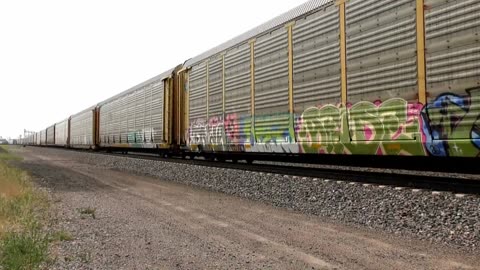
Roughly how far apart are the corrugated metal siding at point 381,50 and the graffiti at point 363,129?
0.23m

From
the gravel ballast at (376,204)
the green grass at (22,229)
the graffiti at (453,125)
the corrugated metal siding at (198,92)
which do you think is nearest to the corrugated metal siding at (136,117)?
the corrugated metal siding at (198,92)

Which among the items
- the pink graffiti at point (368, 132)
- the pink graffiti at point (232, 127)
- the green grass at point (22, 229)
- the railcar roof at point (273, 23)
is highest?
the railcar roof at point (273, 23)

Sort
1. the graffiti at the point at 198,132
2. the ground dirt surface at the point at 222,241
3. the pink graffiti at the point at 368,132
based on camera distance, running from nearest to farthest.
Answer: the ground dirt surface at the point at 222,241 → the pink graffiti at the point at 368,132 → the graffiti at the point at 198,132

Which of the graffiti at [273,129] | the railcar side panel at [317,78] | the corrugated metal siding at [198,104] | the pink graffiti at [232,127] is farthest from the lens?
the corrugated metal siding at [198,104]

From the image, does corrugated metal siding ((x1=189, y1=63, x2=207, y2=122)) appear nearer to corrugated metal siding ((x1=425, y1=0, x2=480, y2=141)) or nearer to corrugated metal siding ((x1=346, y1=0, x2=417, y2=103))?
corrugated metal siding ((x1=346, y1=0, x2=417, y2=103))

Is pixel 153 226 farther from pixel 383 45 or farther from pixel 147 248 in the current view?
pixel 383 45

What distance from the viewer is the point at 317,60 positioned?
32.0 ft

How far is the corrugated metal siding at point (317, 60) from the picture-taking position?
30.0 ft

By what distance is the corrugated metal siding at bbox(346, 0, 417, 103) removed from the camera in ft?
24.0

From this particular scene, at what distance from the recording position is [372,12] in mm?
8156

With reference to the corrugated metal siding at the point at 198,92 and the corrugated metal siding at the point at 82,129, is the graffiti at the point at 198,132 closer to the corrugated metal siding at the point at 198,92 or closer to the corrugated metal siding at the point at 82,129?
the corrugated metal siding at the point at 198,92

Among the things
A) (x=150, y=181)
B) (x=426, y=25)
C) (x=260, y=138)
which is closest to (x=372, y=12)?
(x=426, y=25)

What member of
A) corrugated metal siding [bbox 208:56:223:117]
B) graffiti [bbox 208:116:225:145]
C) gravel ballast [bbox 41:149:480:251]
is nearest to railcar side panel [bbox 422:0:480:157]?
gravel ballast [bbox 41:149:480:251]

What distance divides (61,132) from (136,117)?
43368 millimetres
